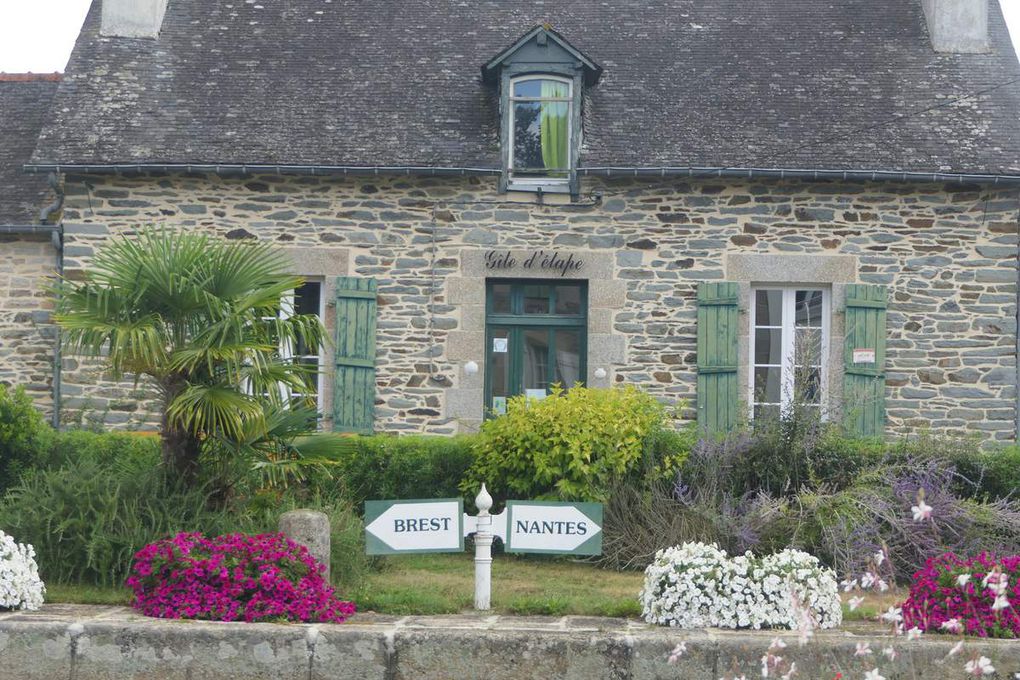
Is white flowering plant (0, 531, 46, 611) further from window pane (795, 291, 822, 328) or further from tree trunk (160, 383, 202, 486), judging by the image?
window pane (795, 291, 822, 328)

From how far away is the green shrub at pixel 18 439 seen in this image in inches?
386

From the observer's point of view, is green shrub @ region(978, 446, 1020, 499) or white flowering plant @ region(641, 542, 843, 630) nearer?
white flowering plant @ region(641, 542, 843, 630)

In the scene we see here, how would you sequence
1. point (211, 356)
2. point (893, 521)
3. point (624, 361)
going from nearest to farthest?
1. point (211, 356)
2. point (893, 521)
3. point (624, 361)

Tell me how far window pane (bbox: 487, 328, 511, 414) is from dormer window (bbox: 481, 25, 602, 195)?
142 centimetres

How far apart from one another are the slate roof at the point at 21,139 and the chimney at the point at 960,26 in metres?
9.32

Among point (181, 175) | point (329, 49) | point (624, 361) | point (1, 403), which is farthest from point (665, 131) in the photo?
point (1, 403)

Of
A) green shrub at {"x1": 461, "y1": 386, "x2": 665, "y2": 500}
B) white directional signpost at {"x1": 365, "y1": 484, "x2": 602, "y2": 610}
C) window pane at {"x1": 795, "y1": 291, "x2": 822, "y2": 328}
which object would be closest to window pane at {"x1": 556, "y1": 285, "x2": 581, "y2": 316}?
window pane at {"x1": 795, "y1": 291, "x2": 822, "y2": 328}

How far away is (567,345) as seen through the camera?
12703mm

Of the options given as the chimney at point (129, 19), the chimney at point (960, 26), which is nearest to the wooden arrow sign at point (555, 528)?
the chimney at point (129, 19)

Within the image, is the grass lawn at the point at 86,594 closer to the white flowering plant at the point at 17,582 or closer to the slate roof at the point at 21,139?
the white flowering plant at the point at 17,582

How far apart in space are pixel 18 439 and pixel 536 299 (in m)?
5.02

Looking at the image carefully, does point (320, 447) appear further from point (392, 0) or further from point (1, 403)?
point (392, 0)

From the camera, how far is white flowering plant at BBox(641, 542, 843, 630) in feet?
21.0

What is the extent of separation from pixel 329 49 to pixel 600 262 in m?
3.76
